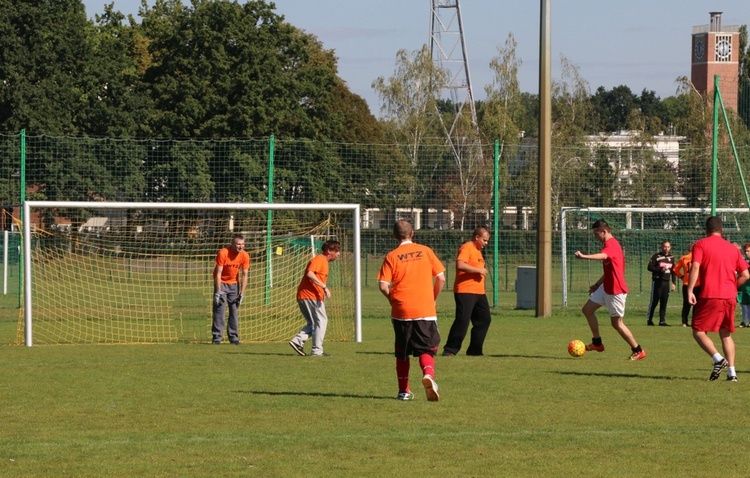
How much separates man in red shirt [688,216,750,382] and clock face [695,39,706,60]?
9228cm

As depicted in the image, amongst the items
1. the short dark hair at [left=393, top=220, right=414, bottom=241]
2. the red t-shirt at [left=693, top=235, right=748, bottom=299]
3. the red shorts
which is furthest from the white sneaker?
the red t-shirt at [left=693, top=235, right=748, bottom=299]

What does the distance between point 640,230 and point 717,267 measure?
18.1m

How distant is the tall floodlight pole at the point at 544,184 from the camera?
2427 centimetres

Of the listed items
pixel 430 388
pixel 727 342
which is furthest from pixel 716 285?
pixel 430 388

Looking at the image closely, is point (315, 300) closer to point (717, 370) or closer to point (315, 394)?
point (315, 394)

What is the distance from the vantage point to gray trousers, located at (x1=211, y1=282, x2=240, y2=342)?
63.6 feet

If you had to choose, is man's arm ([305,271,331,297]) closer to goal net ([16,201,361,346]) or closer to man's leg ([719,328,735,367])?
goal net ([16,201,361,346])

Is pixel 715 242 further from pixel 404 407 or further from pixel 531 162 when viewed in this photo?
pixel 531 162

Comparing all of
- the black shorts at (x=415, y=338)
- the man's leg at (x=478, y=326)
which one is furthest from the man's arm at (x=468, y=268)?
the black shorts at (x=415, y=338)

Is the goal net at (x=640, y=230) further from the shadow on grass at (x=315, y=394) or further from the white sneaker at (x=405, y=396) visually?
the white sneaker at (x=405, y=396)

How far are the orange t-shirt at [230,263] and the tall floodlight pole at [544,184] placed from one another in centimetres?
725

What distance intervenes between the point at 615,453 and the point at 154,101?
46549mm

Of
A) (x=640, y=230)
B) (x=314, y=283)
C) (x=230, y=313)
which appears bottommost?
(x=230, y=313)

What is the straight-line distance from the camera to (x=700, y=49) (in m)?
102
